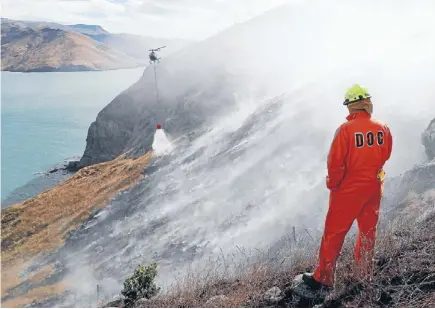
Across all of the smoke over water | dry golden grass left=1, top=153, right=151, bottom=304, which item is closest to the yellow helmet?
the smoke over water

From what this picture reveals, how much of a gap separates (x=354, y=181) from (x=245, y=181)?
1815 cm

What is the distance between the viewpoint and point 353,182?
5.84m

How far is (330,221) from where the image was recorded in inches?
235

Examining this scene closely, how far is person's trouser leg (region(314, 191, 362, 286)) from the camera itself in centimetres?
581

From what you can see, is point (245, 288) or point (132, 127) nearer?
point (245, 288)

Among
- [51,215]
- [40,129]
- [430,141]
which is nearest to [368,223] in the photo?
[430,141]

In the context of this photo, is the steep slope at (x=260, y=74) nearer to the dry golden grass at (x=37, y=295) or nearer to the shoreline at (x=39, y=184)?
the shoreline at (x=39, y=184)

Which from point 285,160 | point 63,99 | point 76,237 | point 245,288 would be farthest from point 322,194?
point 63,99

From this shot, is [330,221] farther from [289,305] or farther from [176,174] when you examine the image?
[176,174]

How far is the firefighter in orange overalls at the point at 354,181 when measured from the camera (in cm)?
579

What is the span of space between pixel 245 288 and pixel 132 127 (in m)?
50.4

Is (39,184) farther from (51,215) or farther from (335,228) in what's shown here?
(335,228)

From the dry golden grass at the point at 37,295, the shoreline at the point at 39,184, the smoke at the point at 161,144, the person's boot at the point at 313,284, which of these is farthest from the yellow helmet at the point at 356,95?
the shoreline at the point at 39,184

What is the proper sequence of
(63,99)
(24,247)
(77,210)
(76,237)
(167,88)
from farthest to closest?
Answer: (63,99), (167,88), (77,210), (24,247), (76,237)
